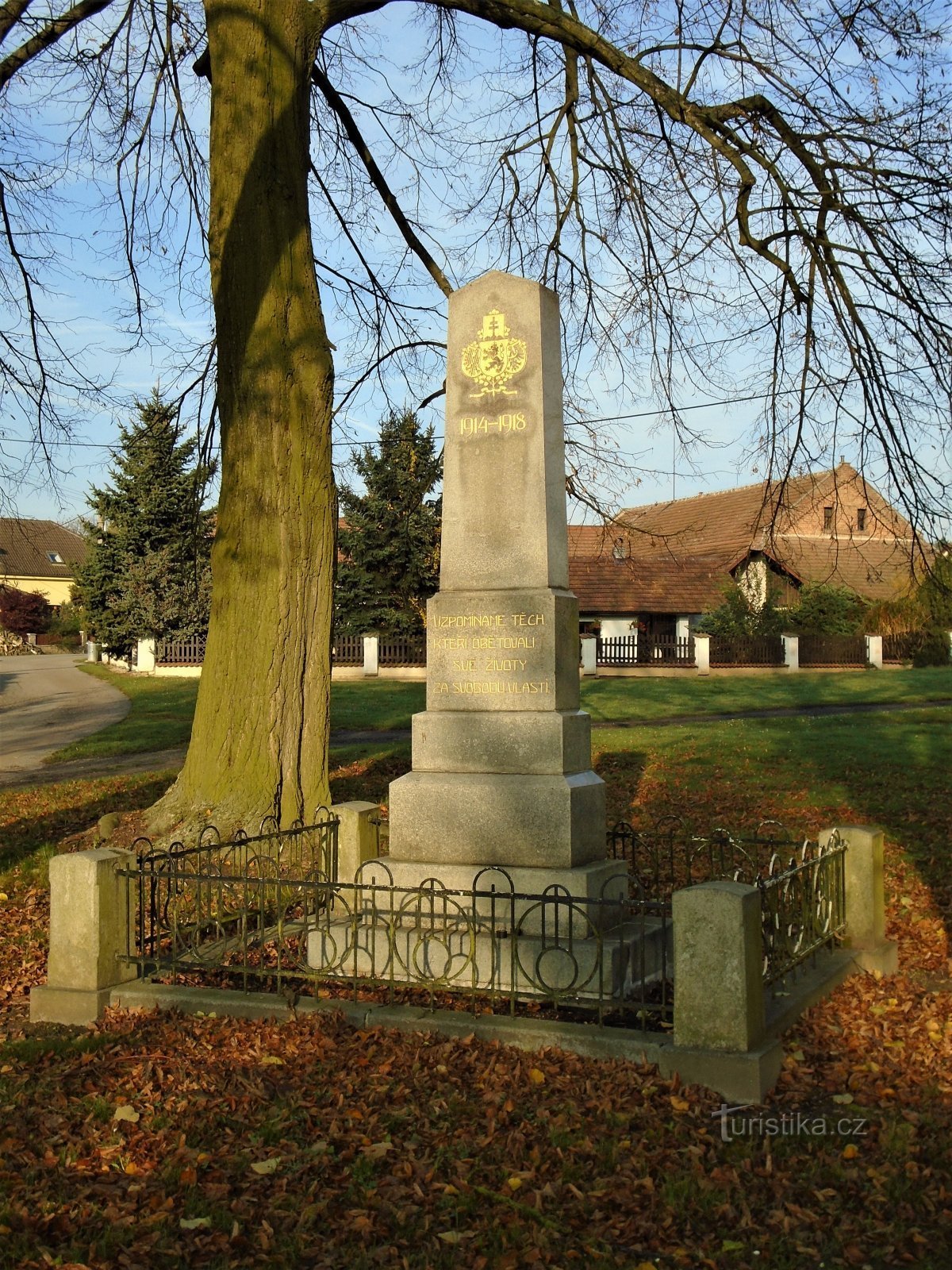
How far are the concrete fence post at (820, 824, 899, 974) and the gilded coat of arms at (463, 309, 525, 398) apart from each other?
10.3 ft

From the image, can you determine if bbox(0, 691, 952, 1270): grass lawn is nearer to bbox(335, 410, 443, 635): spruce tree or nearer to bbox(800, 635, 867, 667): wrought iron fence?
bbox(335, 410, 443, 635): spruce tree

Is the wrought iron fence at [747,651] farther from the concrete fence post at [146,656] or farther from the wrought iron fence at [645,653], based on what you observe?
the concrete fence post at [146,656]

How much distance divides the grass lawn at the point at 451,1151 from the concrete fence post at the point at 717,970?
0.87 ft

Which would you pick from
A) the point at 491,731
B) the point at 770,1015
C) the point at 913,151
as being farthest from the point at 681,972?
the point at 913,151

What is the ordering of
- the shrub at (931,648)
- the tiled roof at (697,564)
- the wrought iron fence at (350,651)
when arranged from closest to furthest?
the wrought iron fence at (350,651), the shrub at (931,648), the tiled roof at (697,564)

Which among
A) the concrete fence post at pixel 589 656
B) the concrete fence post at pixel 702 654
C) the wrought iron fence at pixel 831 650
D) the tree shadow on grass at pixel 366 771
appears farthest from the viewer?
the wrought iron fence at pixel 831 650

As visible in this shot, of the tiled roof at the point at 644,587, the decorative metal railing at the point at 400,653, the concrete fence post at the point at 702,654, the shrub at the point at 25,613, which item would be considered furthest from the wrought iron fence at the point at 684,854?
the shrub at the point at 25,613

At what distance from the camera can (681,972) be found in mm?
4855

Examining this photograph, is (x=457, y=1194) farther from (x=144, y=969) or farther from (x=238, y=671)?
(x=238, y=671)

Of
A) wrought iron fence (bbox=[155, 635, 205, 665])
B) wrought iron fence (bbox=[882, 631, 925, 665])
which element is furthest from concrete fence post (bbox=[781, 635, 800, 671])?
wrought iron fence (bbox=[155, 635, 205, 665])

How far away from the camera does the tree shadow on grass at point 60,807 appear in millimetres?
10609

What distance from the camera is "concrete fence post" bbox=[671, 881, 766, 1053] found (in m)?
4.78

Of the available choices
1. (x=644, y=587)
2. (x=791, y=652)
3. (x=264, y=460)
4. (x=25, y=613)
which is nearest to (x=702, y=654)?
(x=791, y=652)

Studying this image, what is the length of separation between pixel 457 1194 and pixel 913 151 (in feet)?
25.7
